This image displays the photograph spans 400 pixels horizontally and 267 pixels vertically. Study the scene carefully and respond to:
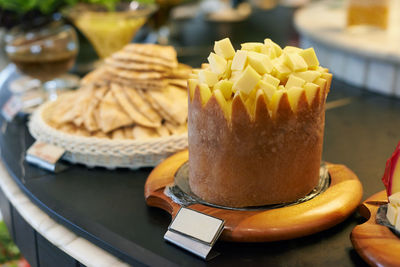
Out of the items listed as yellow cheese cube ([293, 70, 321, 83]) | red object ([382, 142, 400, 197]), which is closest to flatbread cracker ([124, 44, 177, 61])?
yellow cheese cube ([293, 70, 321, 83])

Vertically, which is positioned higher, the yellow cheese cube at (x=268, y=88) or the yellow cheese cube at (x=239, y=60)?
the yellow cheese cube at (x=239, y=60)

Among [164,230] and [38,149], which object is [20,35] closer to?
[38,149]

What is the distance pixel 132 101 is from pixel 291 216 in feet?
2.01

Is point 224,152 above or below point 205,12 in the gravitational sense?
above

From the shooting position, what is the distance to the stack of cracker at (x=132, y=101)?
1243mm

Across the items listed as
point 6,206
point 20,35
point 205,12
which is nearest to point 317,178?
point 6,206

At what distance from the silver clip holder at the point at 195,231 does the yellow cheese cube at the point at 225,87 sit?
217 millimetres

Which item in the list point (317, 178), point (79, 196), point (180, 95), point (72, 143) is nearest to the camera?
point (317, 178)

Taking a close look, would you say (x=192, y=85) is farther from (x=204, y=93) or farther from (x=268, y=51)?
(x=268, y=51)

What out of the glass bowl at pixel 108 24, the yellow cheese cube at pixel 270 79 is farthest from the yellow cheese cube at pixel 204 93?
the glass bowl at pixel 108 24

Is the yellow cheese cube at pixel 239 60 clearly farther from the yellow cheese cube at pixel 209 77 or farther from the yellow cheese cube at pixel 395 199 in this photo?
the yellow cheese cube at pixel 395 199

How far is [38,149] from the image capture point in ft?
4.11

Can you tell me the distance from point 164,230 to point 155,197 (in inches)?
3.4

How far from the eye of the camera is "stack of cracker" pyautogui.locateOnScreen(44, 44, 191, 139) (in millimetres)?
1243
